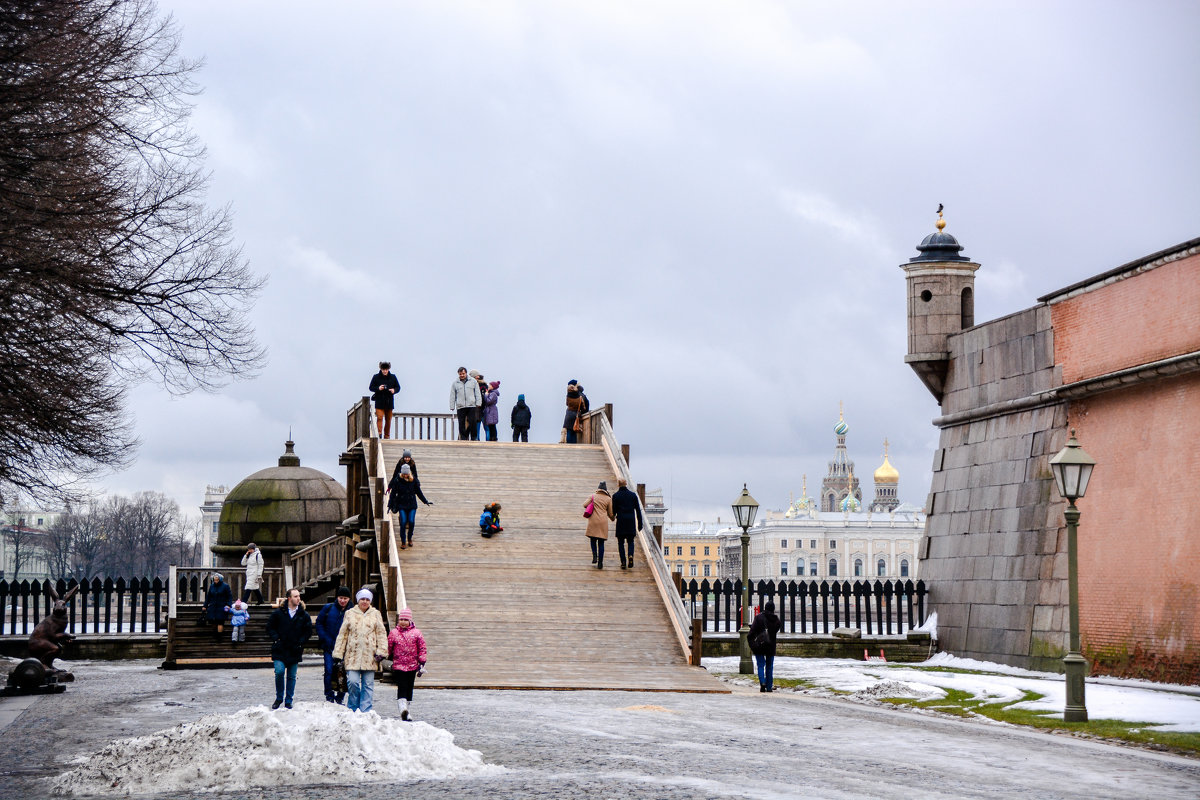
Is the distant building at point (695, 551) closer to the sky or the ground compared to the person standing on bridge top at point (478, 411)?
closer to the ground

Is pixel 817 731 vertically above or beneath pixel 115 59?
beneath

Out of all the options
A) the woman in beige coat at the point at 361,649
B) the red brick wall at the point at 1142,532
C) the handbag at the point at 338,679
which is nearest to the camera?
the woman in beige coat at the point at 361,649

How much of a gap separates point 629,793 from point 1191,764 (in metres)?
6.07

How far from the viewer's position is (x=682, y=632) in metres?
24.1

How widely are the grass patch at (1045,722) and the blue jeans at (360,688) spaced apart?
306 inches

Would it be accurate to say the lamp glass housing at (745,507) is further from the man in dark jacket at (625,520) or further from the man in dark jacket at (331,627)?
the man in dark jacket at (331,627)

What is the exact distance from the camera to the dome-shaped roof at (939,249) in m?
30.2

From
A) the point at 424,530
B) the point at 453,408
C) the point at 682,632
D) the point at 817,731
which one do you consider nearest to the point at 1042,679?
the point at 682,632

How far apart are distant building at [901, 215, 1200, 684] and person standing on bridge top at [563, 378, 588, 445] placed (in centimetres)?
874

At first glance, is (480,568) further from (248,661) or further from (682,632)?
(248,661)

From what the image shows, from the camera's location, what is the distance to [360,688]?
51.6 feet

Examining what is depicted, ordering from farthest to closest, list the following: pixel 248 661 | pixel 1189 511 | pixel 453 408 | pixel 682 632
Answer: pixel 453 408 < pixel 248 661 < pixel 682 632 < pixel 1189 511

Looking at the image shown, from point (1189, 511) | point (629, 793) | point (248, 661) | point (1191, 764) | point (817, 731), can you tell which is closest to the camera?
point (629, 793)

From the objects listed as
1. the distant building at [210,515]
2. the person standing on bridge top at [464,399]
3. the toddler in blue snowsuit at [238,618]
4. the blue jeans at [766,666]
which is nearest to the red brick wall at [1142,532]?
the blue jeans at [766,666]
